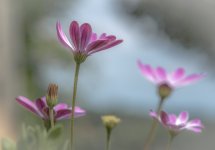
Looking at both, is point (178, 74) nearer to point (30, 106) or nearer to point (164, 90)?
point (164, 90)

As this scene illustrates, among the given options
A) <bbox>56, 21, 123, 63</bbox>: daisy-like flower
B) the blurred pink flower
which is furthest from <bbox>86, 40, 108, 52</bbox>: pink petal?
the blurred pink flower

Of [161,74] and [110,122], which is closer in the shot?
[110,122]

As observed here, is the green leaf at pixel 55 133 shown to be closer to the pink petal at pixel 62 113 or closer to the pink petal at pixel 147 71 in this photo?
the pink petal at pixel 62 113

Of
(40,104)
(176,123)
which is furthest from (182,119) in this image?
(40,104)

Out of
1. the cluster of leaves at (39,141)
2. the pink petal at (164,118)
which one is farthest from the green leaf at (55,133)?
the pink petal at (164,118)

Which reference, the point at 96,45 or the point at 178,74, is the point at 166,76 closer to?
the point at 178,74

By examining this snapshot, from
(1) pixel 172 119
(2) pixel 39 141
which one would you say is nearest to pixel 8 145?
(2) pixel 39 141
